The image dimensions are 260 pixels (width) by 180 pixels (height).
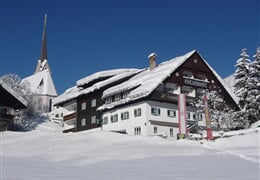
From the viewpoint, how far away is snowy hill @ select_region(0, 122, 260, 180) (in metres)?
12.3

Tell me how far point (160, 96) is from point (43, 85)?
56975mm

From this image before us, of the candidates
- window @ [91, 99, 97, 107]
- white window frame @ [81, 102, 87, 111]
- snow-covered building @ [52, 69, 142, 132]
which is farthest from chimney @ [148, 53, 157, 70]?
white window frame @ [81, 102, 87, 111]

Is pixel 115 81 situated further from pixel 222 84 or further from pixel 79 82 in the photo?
pixel 222 84

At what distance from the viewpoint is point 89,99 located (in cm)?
5609

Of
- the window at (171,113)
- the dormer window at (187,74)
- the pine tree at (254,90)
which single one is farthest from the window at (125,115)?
the pine tree at (254,90)

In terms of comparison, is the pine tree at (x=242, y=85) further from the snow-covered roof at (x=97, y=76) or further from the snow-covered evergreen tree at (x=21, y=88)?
the snow-covered evergreen tree at (x=21, y=88)

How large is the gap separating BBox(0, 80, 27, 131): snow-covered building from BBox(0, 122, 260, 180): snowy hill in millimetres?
23623

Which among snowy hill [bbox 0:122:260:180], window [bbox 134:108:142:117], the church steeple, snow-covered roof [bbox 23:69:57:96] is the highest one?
the church steeple

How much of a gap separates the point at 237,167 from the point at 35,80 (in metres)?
87.7

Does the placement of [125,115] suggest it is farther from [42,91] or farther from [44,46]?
[44,46]

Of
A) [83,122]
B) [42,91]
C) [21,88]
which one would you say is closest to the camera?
[83,122]

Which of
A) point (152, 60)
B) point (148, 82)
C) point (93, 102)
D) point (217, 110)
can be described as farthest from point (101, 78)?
point (217, 110)

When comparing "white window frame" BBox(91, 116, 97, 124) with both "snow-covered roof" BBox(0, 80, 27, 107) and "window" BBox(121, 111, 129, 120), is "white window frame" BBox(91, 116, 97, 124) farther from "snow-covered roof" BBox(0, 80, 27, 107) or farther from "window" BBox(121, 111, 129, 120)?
"snow-covered roof" BBox(0, 80, 27, 107)

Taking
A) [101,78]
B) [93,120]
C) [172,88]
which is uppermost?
[101,78]
